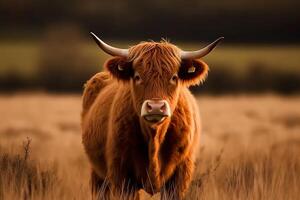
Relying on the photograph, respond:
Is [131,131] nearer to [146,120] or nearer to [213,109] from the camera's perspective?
[146,120]

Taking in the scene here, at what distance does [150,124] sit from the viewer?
20.9ft

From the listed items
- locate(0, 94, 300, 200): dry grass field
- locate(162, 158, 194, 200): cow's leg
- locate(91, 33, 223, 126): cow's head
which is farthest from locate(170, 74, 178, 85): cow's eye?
locate(0, 94, 300, 200): dry grass field

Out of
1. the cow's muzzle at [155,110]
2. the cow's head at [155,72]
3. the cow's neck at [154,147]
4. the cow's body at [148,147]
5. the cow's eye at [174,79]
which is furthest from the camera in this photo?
the cow's body at [148,147]

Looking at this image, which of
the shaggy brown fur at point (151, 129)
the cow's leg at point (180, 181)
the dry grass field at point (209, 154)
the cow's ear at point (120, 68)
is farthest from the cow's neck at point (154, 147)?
the cow's ear at point (120, 68)

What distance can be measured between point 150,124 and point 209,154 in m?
4.87

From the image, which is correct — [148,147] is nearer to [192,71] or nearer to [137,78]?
[137,78]

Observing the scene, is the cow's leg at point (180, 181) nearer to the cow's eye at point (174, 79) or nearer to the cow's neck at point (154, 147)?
the cow's neck at point (154, 147)

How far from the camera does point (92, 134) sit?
7.77m

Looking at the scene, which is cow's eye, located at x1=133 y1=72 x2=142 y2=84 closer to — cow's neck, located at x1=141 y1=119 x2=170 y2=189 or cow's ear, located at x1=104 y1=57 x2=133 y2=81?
cow's ear, located at x1=104 y1=57 x2=133 y2=81

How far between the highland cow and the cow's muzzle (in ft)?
0.75

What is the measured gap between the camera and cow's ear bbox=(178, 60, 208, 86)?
6.78 metres

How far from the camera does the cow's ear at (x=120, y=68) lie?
6.77 meters

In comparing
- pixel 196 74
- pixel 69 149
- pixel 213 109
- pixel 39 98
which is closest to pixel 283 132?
pixel 69 149

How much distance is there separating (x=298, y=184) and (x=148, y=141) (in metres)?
1.78
